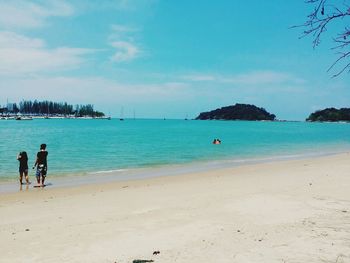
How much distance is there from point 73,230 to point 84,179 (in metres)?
12.6

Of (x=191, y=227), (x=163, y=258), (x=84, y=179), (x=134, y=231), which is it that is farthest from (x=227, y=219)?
(x=84, y=179)

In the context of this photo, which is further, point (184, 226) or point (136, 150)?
point (136, 150)

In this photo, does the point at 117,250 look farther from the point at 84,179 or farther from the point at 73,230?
the point at 84,179

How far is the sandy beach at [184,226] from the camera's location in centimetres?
684

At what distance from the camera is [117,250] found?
717 cm

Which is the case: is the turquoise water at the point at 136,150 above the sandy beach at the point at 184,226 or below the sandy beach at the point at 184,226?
below

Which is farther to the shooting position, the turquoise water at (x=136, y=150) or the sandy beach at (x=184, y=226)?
the turquoise water at (x=136, y=150)

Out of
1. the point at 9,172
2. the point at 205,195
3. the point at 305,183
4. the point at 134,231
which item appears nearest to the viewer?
the point at 134,231

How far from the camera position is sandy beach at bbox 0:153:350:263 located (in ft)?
22.4

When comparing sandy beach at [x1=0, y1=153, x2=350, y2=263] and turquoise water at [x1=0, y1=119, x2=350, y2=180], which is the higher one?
sandy beach at [x1=0, y1=153, x2=350, y2=263]

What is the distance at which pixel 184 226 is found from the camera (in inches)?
346

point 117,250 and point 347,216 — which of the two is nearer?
point 117,250

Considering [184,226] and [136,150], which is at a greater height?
[184,226]

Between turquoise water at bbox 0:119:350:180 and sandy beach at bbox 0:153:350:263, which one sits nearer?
sandy beach at bbox 0:153:350:263
